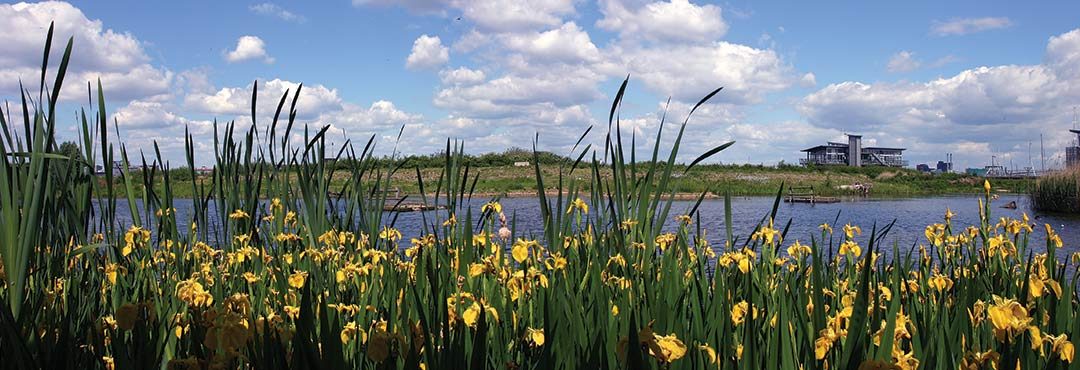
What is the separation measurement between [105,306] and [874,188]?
48.1 m

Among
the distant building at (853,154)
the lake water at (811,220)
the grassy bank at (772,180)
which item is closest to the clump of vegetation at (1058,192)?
the lake water at (811,220)

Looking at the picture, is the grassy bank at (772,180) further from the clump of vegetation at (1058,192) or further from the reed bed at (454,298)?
the reed bed at (454,298)

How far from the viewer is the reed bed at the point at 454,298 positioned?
3.75 feet

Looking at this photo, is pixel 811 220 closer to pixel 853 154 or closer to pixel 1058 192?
pixel 1058 192

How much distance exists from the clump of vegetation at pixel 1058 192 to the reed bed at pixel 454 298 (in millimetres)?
23349

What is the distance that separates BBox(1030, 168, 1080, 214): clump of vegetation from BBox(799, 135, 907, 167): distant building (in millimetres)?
43967

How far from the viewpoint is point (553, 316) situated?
1508 millimetres

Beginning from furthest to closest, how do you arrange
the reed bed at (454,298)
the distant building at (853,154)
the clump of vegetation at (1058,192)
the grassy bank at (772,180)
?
1. the distant building at (853,154)
2. the grassy bank at (772,180)
3. the clump of vegetation at (1058,192)
4. the reed bed at (454,298)

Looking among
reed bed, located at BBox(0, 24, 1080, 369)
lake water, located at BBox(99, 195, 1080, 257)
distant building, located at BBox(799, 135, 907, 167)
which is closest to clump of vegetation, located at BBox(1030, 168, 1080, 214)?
lake water, located at BBox(99, 195, 1080, 257)

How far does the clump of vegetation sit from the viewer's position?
2192 centimetres

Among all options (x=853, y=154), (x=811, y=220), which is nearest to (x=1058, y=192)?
(x=811, y=220)

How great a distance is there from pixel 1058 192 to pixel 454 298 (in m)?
26.3

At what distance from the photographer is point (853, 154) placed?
230 ft

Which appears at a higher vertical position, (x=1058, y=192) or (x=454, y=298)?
(x=454, y=298)
